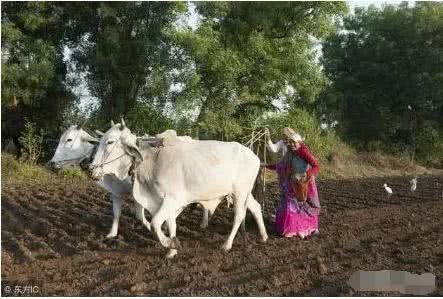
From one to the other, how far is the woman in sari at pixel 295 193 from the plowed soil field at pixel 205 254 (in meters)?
0.23

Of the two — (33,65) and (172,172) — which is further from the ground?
(172,172)

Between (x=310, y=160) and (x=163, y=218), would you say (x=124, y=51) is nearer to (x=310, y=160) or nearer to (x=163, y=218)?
(x=310, y=160)

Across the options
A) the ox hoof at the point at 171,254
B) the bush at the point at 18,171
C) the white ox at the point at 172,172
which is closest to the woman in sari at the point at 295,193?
the white ox at the point at 172,172

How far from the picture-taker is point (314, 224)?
8.08 meters

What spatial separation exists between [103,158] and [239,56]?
13823mm

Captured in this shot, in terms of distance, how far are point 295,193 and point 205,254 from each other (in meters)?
1.75

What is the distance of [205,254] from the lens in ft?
22.0

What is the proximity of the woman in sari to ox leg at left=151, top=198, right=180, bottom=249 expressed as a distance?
197cm

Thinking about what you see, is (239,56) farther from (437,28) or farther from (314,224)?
(437,28)

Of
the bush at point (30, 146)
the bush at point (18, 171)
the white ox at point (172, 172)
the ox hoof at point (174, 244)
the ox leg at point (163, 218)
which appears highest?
the white ox at point (172, 172)

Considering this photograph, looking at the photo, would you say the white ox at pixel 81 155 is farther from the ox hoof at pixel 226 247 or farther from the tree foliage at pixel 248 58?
the tree foliage at pixel 248 58

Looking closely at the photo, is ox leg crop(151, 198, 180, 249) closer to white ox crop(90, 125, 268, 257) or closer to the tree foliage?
white ox crop(90, 125, 268, 257)

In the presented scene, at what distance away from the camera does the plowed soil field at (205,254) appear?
5.30 meters

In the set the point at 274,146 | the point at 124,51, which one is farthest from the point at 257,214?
the point at 124,51
